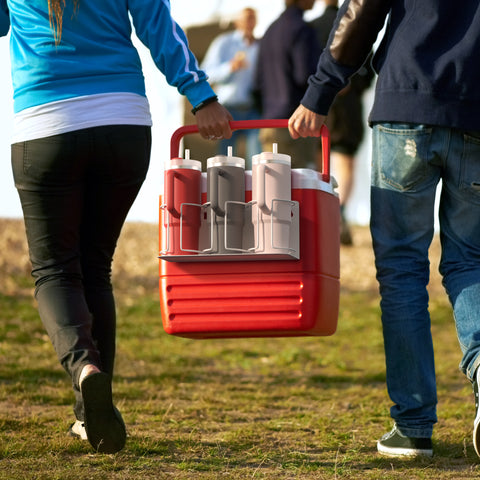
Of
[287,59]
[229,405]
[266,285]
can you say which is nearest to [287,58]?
[287,59]

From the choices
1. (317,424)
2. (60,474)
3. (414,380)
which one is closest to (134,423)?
(317,424)

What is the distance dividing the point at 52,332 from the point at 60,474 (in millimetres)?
486

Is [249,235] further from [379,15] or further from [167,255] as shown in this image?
[379,15]

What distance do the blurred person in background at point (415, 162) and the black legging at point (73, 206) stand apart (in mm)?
625

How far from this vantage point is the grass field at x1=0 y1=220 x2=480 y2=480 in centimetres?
282

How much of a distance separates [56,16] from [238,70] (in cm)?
549

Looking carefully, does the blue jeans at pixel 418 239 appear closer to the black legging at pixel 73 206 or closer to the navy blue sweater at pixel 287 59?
the black legging at pixel 73 206

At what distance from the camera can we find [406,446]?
2.97 meters

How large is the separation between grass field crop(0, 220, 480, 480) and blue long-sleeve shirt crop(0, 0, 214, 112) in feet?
4.02

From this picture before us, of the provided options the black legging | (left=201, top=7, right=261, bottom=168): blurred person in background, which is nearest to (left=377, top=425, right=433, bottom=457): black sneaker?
the black legging

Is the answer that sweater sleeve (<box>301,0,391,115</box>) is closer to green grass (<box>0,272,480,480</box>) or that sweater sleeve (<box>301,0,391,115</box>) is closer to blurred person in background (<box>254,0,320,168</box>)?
green grass (<box>0,272,480,480</box>)

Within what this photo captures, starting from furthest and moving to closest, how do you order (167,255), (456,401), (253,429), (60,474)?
(456,401), (253,429), (167,255), (60,474)

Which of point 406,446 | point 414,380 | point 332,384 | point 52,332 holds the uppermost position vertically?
point 52,332

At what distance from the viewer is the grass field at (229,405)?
111 inches
